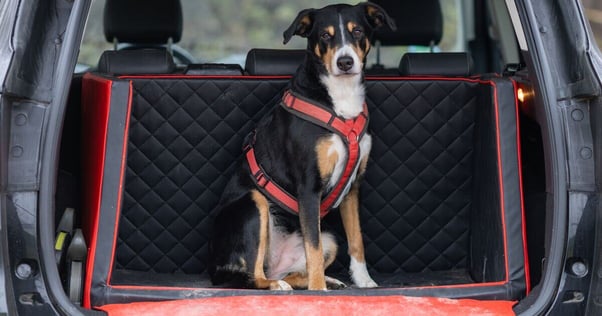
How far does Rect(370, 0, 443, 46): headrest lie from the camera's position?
459 centimetres

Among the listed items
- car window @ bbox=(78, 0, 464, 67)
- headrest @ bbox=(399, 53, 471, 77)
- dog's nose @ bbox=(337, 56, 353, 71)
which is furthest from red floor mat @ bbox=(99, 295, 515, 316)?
car window @ bbox=(78, 0, 464, 67)

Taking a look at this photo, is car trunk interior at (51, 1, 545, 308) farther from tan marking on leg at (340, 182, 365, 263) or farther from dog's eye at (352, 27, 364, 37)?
dog's eye at (352, 27, 364, 37)

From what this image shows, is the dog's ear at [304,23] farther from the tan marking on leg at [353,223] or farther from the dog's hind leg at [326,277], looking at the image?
the dog's hind leg at [326,277]

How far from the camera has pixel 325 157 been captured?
3.21 m

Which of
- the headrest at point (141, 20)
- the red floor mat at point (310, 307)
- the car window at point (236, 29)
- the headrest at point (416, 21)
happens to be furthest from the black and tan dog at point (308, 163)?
the car window at point (236, 29)

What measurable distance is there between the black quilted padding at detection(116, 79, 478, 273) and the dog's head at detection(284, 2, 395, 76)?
221 mm

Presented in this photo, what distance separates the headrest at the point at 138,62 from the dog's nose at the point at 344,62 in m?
0.69

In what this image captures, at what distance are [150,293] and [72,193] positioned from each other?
3.40 feet

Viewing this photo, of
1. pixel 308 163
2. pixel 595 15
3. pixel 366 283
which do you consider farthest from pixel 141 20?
pixel 595 15

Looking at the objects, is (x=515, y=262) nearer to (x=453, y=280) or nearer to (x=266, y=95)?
(x=453, y=280)

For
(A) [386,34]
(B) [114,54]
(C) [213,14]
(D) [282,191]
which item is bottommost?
(D) [282,191]

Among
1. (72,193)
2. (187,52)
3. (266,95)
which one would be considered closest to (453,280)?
(266,95)

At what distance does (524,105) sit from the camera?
330cm

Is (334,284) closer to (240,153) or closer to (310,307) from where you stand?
(240,153)
